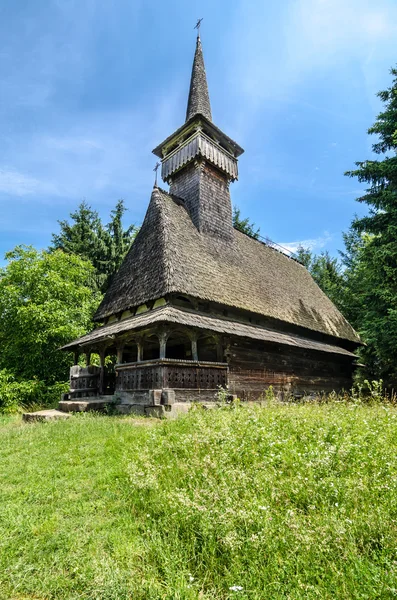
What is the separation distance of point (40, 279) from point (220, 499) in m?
15.9

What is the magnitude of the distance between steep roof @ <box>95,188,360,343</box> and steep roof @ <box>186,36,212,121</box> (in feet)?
18.1

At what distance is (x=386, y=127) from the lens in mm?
14227

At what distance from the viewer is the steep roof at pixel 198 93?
54.1 ft

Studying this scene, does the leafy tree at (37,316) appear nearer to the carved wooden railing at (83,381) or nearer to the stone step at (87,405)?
the carved wooden railing at (83,381)

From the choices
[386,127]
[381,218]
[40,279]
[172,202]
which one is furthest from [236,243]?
[40,279]

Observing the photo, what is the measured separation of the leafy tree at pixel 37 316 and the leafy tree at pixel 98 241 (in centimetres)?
664

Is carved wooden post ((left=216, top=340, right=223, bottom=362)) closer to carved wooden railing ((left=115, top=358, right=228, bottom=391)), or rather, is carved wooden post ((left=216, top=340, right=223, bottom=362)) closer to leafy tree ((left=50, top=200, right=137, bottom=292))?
carved wooden railing ((left=115, top=358, right=228, bottom=391))

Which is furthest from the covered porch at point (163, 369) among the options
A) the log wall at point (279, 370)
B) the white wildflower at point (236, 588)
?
the white wildflower at point (236, 588)

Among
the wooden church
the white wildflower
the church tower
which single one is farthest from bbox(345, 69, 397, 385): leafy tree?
the white wildflower

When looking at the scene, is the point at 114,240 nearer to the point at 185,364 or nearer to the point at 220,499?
the point at 185,364

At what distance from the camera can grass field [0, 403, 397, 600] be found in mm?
2348

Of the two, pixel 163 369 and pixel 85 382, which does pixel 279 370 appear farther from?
pixel 85 382

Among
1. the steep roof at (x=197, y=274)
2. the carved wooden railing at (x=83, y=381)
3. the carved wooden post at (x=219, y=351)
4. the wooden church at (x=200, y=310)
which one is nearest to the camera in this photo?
the wooden church at (x=200, y=310)

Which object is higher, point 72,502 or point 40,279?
point 40,279
